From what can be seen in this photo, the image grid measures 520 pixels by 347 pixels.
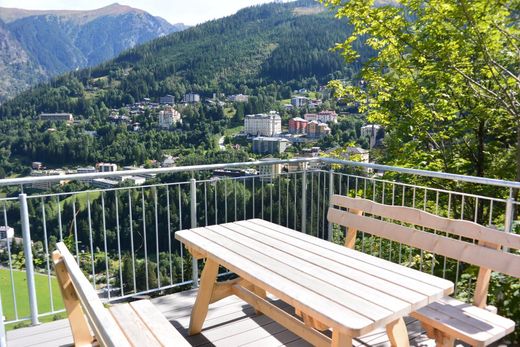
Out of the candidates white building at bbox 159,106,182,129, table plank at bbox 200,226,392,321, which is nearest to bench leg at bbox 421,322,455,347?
table plank at bbox 200,226,392,321

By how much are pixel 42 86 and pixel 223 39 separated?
4521cm

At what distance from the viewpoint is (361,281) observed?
6.77 feet

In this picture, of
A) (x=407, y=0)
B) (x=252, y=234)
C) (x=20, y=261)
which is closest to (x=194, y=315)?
(x=252, y=234)

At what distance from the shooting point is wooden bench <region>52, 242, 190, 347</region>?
55.1 inches

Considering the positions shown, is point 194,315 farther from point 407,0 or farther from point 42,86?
point 42,86

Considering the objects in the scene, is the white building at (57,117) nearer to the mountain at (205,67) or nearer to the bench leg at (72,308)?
the mountain at (205,67)

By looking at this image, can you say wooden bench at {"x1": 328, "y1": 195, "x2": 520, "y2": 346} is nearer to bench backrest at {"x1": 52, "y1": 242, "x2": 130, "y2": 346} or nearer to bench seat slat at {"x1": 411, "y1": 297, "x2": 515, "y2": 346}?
bench seat slat at {"x1": 411, "y1": 297, "x2": 515, "y2": 346}

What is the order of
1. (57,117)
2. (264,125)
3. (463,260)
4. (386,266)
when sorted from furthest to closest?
(57,117) → (264,125) → (463,260) → (386,266)

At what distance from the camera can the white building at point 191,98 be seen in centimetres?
8609

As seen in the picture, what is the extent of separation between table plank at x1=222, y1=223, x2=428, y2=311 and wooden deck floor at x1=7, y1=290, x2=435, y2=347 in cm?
77

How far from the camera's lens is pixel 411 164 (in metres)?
8.58

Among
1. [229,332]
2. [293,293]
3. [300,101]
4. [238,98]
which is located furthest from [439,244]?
[238,98]

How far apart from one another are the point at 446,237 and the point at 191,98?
88.3 metres

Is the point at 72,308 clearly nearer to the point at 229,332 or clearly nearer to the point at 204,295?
the point at 204,295
